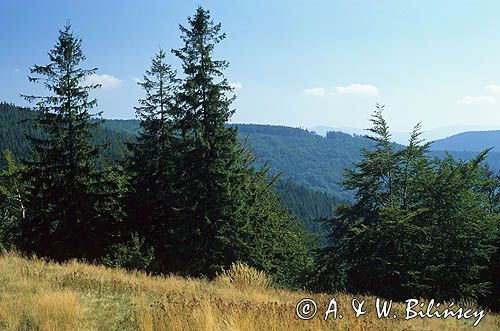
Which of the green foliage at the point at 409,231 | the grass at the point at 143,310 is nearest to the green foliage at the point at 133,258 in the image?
the green foliage at the point at 409,231

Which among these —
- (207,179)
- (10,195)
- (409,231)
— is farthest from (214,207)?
(10,195)

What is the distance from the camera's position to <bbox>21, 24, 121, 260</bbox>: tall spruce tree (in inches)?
866

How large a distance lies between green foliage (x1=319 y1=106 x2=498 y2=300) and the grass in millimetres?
10390

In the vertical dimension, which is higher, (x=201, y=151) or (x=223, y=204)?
(x=201, y=151)

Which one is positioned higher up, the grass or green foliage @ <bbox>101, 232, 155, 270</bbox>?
the grass

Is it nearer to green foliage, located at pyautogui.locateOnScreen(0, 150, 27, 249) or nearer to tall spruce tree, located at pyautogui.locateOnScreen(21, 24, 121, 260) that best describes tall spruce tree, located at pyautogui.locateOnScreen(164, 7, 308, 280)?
tall spruce tree, located at pyautogui.locateOnScreen(21, 24, 121, 260)

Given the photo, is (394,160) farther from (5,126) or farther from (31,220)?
(5,126)

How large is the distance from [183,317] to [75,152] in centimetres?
1937

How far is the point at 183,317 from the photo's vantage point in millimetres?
5625

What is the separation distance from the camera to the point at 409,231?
18.8 m

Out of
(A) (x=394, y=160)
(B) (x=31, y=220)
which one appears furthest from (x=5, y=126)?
(A) (x=394, y=160)

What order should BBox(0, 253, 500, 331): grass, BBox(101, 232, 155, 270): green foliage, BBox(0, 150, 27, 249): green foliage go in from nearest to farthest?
1. BBox(0, 253, 500, 331): grass
2. BBox(101, 232, 155, 270): green foliage
3. BBox(0, 150, 27, 249): green foliage

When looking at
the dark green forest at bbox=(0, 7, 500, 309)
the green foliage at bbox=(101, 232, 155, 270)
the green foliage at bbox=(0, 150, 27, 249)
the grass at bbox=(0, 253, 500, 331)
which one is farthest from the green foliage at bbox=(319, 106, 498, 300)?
the green foliage at bbox=(0, 150, 27, 249)

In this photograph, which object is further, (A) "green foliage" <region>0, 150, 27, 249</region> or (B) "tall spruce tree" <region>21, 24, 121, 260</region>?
(A) "green foliage" <region>0, 150, 27, 249</region>
